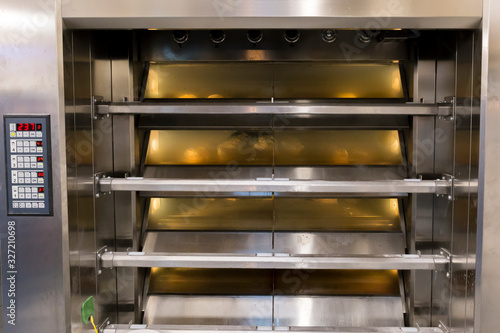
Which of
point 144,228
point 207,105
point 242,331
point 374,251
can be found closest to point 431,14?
point 207,105

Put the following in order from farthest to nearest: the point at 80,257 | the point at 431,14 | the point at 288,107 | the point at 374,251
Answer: the point at 374,251 → the point at 288,107 → the point at 80,257 → the point at 431,14

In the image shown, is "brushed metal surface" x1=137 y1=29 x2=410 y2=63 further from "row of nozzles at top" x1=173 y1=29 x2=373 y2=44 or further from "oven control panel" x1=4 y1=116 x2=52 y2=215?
"oven control panel" x1=4 y1=116 x2=52 y2=215

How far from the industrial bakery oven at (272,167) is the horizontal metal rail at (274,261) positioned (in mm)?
127

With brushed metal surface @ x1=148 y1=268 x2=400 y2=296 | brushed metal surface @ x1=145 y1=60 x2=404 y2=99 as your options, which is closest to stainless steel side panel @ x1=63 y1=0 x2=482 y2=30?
brushed metal surface @ x1=145 y1=60 x2=404 y2=99

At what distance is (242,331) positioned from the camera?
1.88 metres

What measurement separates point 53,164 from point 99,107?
16.6 inches

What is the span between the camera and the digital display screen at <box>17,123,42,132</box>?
1632mm

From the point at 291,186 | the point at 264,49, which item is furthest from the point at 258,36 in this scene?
the point at 291,186

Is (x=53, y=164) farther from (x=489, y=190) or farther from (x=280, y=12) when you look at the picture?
(x=489, y=190)

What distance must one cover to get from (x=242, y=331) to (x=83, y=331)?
0.66 meters

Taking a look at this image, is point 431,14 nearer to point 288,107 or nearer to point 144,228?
point 288,107

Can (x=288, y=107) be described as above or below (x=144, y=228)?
above

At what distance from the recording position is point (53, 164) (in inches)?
64.7

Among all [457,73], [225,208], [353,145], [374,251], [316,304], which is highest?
[457,73]
